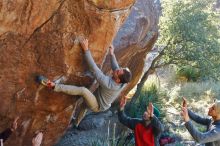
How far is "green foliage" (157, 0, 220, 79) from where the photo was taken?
14875mm

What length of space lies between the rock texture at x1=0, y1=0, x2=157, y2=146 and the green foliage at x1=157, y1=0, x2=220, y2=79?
7724 millimetres

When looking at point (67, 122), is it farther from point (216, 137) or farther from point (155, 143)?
point (216, 137)

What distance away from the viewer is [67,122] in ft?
29.5

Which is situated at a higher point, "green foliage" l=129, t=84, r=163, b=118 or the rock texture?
the rock texture

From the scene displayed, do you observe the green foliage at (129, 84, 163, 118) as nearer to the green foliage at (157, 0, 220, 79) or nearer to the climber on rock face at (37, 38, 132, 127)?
the green foliage at (157, 0, 220, 79)

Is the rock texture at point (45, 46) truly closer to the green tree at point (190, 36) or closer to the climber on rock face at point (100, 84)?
the climber on rock face at point (100, 84)

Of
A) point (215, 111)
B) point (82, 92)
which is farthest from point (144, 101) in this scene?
point (215, 111)

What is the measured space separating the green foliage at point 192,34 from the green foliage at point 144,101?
130 centimetres

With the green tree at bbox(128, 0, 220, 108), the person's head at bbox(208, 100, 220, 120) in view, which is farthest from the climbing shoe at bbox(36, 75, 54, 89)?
Answer: the green tree at bbox(128, 0, 220, 108)

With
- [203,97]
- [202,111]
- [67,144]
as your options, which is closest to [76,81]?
[67,144]

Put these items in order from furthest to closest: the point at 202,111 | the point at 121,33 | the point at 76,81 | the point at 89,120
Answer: the point at 202,111
the point at 89,120
the point at 121,33
the point at 76,81

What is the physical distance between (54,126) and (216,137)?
3.51 metres

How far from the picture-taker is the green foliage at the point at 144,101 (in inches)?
559

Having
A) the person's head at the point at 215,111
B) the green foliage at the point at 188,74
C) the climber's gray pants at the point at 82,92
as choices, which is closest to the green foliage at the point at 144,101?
the climber's gray pants at the point at 82,92
